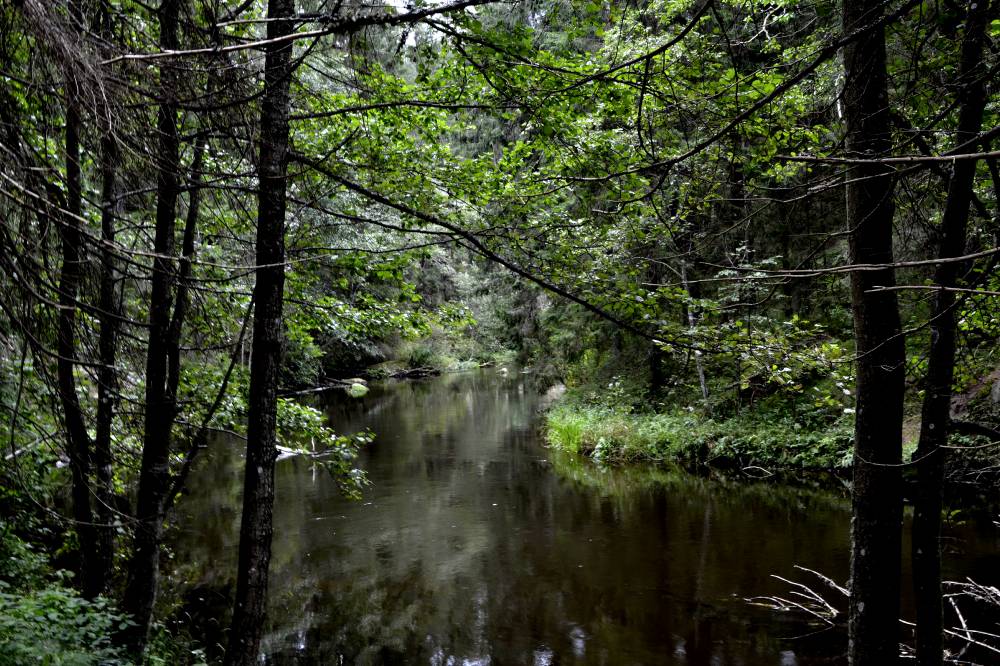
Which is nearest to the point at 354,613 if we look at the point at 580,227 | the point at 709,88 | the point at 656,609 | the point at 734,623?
the point at 656,609

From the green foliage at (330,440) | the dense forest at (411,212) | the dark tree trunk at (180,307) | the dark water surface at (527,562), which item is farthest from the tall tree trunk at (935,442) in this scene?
the dark tree trunk at (180,307)

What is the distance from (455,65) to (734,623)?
24.1 feet

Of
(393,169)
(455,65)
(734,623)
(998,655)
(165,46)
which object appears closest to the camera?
(165,46)

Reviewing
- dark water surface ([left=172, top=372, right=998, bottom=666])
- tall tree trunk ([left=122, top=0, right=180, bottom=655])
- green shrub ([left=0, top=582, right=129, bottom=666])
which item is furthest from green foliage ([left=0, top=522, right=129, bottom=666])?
dark water surface ([left=172, top=372, right=998, bottom=666])

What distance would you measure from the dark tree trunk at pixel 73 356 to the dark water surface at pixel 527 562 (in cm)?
190

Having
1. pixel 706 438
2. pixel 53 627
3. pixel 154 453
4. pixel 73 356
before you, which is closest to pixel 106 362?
pixel 73 356

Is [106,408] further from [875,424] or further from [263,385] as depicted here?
[875,424]

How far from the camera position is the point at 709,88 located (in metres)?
4.07

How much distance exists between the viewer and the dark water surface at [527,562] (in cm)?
770

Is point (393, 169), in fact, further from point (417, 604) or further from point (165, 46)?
point (417, 604)

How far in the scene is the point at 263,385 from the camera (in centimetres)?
468

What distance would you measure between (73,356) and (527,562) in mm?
7932

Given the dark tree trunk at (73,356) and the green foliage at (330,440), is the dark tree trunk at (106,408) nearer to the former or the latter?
the dark tree trunk at (73,356)

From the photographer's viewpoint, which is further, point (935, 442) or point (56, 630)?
point (56, 630)
